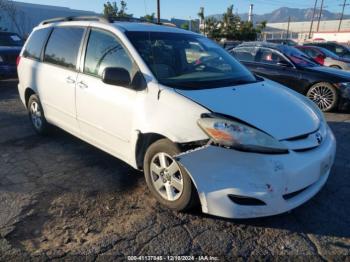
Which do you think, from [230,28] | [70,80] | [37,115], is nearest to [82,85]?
[70,80]

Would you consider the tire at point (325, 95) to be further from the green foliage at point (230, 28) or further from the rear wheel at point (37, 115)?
the green foliage at point (230, 28)

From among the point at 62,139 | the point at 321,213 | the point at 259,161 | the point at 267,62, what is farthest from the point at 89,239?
the point at 267,62

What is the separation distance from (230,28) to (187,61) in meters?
31.9

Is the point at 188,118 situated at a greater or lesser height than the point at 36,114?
greater

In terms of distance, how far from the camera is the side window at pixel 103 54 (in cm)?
357

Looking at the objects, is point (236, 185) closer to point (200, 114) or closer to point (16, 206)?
point (200, 114)

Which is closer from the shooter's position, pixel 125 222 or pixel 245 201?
pixel 245 201

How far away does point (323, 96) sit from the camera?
742cm

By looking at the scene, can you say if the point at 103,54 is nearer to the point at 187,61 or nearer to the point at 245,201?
the point at 187,61

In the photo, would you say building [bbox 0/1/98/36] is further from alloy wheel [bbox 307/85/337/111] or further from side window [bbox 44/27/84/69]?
alloy wheel [bbox 307/85/337/111]

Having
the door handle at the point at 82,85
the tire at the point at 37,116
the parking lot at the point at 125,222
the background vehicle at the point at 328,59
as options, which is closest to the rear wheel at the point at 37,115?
the tire at the point at 37,116

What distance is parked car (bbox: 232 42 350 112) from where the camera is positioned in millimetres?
7234

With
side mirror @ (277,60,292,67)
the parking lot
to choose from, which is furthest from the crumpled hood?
side mirror @ (277,60,292,67)

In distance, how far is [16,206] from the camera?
3277 millimetres
